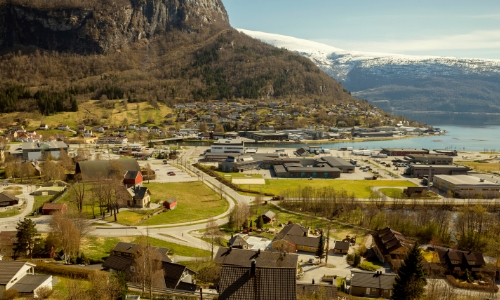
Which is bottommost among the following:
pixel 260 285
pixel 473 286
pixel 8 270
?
pixel 473 286

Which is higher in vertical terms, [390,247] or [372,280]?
[390,247]

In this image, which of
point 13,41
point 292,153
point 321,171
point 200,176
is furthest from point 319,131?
point 13,41

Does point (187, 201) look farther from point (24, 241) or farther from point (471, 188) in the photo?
point (471, 188)

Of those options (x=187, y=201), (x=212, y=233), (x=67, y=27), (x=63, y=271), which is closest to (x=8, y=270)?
(x=63, y=271)

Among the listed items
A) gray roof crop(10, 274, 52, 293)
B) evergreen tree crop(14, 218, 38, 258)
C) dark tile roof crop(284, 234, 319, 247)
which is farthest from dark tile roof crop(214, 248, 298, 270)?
evergreen tree crop(14, 218, 38, 258)

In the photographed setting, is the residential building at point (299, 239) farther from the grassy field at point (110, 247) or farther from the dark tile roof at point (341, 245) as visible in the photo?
the grassy field at point (110, 247)

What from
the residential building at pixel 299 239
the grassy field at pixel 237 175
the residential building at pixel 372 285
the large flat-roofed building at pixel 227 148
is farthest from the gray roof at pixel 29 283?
the large flat-roofed building at pixel 227 148

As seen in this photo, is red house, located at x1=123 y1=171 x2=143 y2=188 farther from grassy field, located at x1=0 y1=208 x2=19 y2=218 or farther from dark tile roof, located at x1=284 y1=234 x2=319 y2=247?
dark tile roof, located at x1=284 y1=234 x2=319 y2=247
